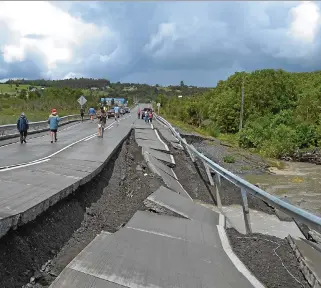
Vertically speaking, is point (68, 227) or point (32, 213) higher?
point (32, 213)

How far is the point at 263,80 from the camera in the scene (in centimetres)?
6625

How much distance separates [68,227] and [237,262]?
3159 millimetres

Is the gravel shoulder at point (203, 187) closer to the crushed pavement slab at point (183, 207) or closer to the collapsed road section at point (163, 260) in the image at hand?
the crushed pavement slab at point (183, 207)

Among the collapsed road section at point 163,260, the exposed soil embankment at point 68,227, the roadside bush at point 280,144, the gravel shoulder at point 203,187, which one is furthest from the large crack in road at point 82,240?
the roadside bush at point 280,144

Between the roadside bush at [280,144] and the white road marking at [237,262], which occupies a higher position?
the white road marking at [237,262]

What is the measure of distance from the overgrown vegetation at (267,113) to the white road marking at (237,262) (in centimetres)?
3395

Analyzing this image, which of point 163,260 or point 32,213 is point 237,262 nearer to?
point 163,260

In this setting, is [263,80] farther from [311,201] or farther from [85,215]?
[85,215]

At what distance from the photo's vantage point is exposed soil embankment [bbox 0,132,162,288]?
5.33 meters

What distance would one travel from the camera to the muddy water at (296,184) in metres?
19.0

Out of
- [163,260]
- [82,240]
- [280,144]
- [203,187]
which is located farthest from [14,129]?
[280,144]

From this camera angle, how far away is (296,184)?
24328mm

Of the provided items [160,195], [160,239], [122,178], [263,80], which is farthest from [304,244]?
[263,80]

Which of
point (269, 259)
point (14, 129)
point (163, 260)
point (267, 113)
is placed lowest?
point (267, 113)
